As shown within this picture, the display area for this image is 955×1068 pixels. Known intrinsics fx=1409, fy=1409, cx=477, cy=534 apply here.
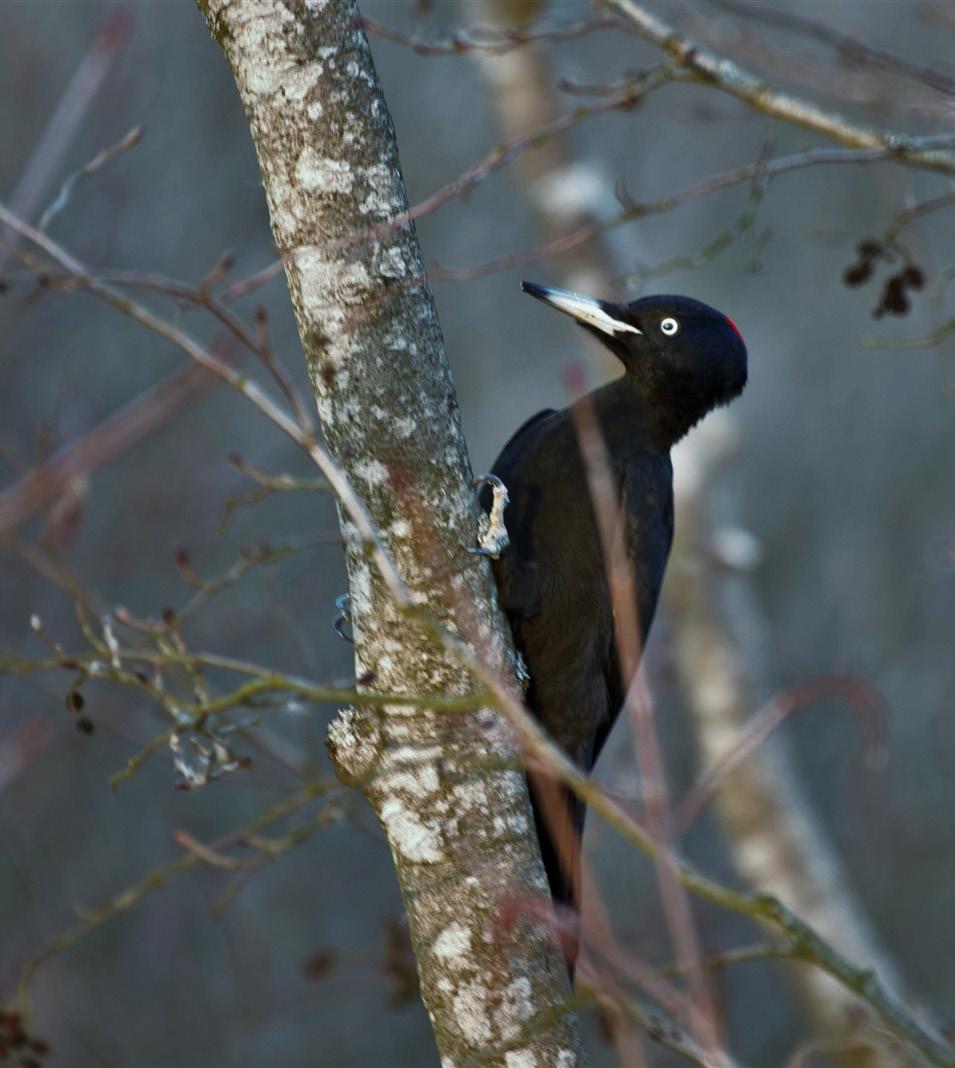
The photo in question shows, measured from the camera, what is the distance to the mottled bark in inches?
87.0

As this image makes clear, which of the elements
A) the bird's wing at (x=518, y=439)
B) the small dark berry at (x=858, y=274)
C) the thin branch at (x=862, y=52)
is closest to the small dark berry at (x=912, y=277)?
the small dark berry at (x=858, y=274)

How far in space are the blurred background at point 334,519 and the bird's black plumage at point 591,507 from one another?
1672 millimetres

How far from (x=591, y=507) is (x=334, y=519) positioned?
5.55 m

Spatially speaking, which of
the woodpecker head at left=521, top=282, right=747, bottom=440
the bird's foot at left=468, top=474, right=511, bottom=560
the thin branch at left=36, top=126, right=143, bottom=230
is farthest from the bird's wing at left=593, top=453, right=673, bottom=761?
the thin branch at left=36, top=126, right=143, bottom=230

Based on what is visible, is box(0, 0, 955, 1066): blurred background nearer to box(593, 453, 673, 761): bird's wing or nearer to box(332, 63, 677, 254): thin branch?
box(593, 453, 673, 761): bird's wing

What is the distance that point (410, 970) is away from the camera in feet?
12.1

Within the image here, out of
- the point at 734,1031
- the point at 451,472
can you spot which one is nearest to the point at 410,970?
the point at 451,472

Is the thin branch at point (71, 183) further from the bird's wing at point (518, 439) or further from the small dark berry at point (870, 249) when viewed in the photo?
the small dark berry at point (870, 249)

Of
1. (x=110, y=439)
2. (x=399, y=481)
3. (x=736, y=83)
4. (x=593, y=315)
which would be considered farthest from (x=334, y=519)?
(x=110, y=439)

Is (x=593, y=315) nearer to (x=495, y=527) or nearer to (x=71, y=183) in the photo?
(x=495, y=527)

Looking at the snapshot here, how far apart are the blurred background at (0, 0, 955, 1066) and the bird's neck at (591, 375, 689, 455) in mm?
1702

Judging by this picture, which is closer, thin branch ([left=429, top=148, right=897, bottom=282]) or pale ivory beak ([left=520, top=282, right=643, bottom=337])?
thin branch ([left=429, top=148, right=897, bottom=282])

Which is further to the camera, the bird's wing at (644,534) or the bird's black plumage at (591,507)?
the bird's wing at (644,534)

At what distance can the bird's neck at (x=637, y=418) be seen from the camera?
3.51 meters
